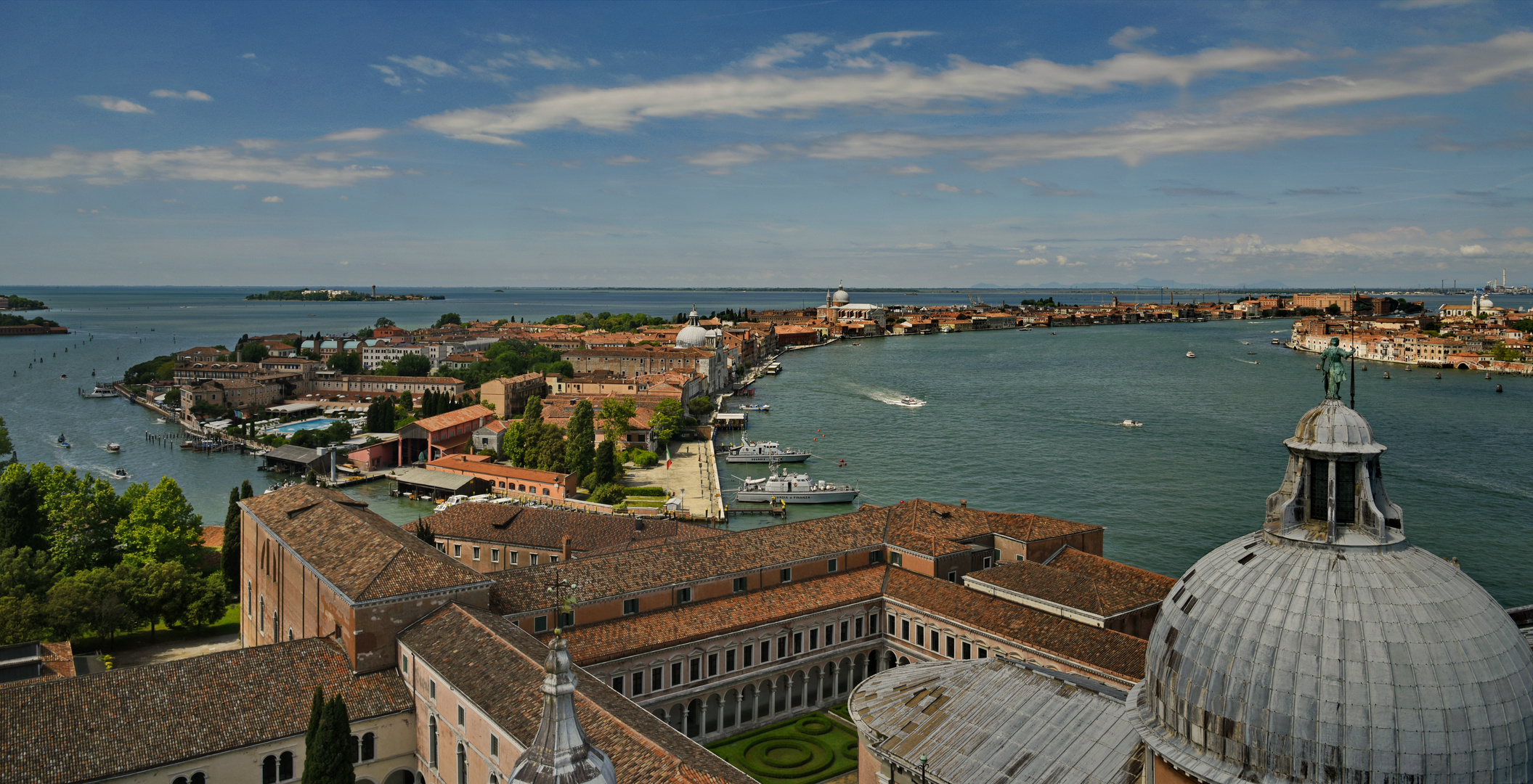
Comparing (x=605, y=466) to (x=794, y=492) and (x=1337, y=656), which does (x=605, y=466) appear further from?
(x=1337, y=656)

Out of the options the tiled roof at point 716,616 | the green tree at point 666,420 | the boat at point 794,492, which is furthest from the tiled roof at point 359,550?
the green tree at point 666,420

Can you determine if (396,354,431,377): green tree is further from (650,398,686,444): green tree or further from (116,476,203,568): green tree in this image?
(116,476,203,568): green tree

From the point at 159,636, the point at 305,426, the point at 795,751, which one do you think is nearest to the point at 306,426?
the point at 305,426

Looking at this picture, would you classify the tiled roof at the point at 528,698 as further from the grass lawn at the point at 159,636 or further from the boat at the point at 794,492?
the boat at the point at 794,492

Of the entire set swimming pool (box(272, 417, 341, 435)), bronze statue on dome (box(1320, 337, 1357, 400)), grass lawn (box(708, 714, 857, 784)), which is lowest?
grass lawn (box(708, 714, 857, 784))

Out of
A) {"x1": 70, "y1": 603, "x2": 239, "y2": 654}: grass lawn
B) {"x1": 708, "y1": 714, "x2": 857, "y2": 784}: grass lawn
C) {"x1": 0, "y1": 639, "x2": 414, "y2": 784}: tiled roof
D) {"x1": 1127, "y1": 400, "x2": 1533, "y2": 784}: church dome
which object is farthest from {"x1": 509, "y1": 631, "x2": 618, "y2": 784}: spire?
{"x1": 70, "y1": 603, "x2": 239, "y2": 654}: grass lawn

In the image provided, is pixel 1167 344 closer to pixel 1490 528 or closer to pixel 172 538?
pixel 1490 528
